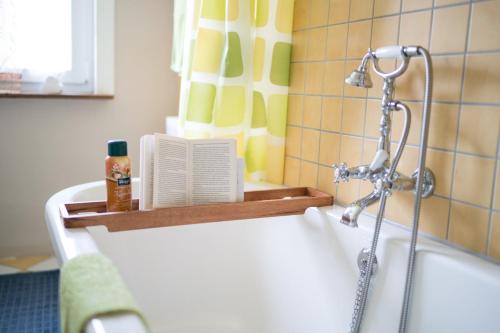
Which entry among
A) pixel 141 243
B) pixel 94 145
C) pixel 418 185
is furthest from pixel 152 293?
pixel 94 145

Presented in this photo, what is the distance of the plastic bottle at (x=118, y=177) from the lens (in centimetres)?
111

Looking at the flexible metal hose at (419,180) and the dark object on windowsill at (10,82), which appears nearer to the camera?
the flexible metal hose at (419,180)

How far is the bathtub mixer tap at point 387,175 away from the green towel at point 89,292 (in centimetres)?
52

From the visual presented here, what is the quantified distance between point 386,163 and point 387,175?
0.13 ft

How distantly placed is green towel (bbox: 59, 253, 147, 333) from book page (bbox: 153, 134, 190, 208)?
386 mm

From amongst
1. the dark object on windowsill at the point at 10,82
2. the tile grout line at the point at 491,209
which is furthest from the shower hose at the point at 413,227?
the dark object on windowsill at the point at 10,82

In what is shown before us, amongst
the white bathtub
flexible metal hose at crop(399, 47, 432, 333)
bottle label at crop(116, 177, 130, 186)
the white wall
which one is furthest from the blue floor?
flexible metal hose at crop(399, 47, 432, 333)

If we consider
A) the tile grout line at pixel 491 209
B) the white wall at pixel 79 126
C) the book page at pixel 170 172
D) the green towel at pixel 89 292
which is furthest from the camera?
the white wall at pixel 79 126

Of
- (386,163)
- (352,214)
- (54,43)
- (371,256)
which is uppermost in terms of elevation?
(54,43)

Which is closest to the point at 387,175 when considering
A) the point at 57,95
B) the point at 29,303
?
the point at 29,303

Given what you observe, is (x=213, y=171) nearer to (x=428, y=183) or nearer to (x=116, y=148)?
(x=116, y=148)

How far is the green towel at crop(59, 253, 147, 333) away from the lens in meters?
0.65

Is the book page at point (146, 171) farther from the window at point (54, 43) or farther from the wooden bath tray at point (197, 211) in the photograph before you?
the window at point (54, 43)

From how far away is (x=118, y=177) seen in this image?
112cm
